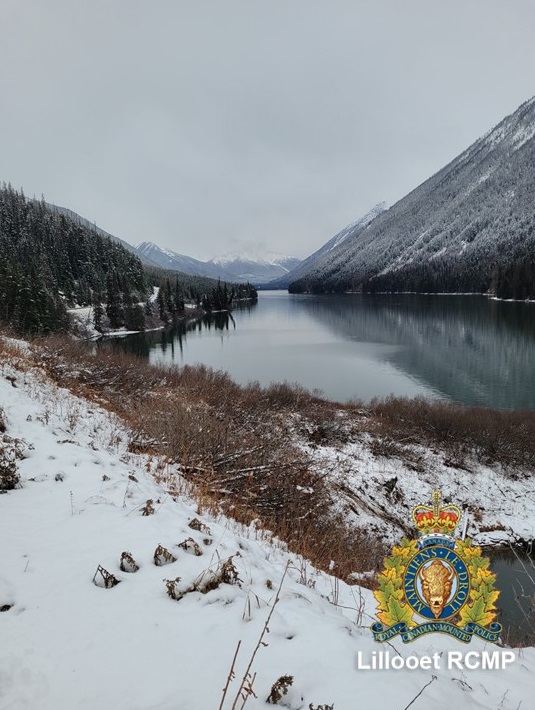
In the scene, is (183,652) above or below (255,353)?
above

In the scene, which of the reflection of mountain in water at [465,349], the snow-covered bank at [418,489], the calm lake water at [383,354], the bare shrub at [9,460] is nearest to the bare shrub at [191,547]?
the bare shrub at [9,460]

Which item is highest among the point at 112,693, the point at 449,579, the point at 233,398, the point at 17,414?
the point at 17,414

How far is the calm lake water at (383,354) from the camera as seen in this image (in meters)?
34.1

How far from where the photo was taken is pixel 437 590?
369 cm

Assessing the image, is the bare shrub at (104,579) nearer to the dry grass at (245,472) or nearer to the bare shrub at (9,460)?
the bare shrub at (9,460)

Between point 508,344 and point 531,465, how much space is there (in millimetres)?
39032

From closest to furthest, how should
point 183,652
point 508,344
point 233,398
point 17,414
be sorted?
point 183,652 < point 17,414 < point 233,398 < point 508,344

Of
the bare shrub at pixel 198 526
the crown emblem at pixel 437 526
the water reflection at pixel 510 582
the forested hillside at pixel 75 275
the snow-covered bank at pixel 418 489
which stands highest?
the forested hillside at pixel 75 275

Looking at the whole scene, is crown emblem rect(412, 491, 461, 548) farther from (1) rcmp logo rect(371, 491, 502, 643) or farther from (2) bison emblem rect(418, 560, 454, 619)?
(2) bison emblem rect(418, 560, 454, 619)

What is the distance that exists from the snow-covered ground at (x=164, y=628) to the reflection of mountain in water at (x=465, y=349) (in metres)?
30.7

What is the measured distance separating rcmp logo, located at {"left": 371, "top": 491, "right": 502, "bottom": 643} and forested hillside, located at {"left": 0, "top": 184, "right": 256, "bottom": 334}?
5650cm

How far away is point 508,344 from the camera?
168 feet

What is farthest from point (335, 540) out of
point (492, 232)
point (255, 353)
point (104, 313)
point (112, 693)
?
point (492, 232)

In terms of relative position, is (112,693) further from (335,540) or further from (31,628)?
(335,540)
